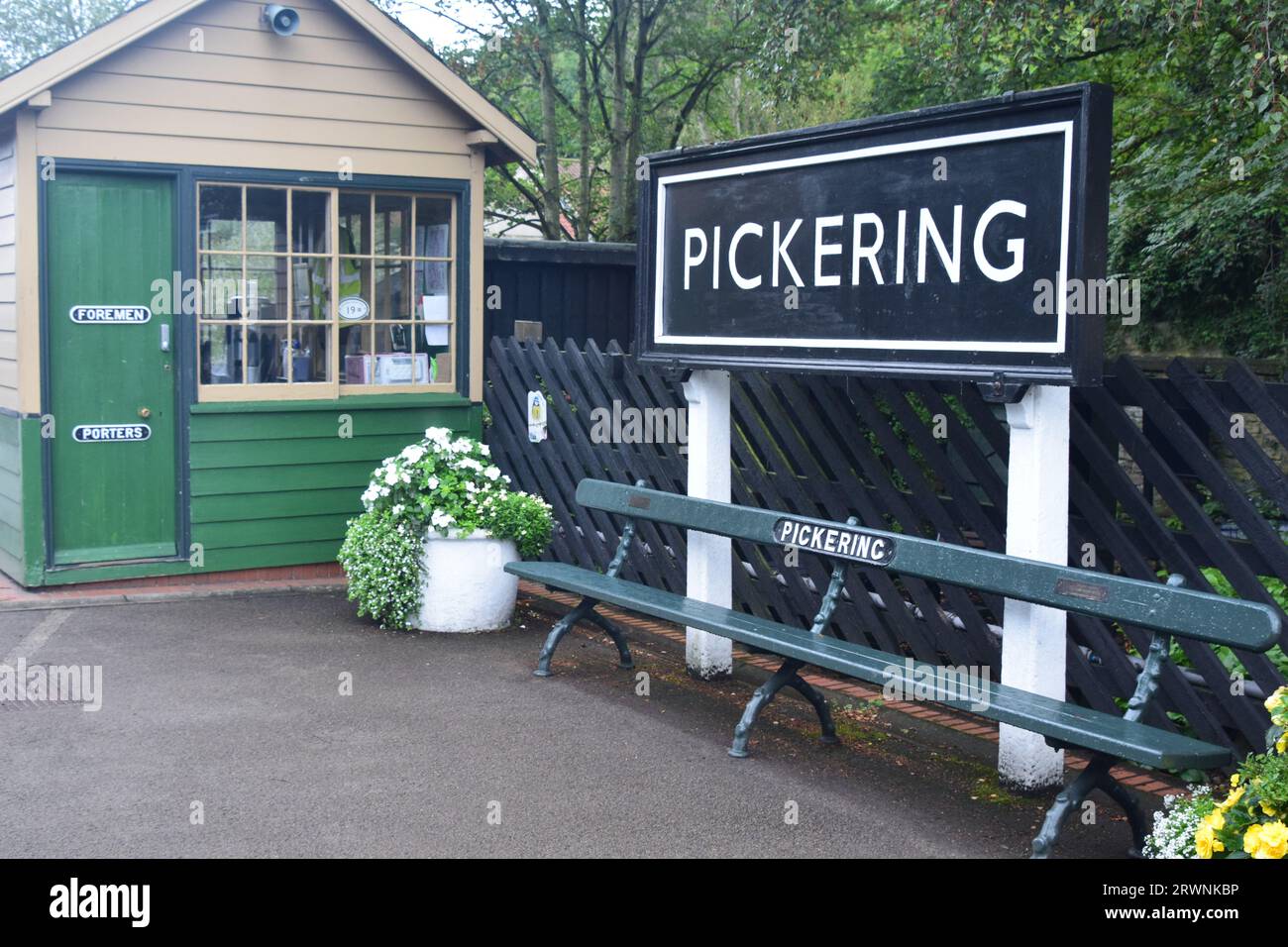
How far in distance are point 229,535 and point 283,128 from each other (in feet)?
9.01

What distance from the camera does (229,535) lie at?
9430mm

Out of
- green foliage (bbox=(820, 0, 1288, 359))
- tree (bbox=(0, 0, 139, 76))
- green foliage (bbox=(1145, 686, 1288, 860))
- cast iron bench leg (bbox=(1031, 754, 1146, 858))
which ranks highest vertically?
tree (bbox=(0, 0, 139, 76))

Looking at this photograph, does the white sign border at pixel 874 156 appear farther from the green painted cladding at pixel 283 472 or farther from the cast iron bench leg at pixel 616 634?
the green painted cladding at pixel 283 472

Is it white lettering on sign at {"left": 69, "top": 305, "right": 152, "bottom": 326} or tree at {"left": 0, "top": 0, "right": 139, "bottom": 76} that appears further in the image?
tree at {"left": 0, "top": 0, "right": 139, "bottom": 76}

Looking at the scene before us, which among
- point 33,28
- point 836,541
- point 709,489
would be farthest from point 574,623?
point 33,28

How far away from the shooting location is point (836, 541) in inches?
241

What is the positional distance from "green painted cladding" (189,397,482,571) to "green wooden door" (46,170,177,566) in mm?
262

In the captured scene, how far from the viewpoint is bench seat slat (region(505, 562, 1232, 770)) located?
4.43 m

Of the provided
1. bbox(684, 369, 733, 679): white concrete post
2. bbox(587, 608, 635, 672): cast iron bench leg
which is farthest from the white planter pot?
bbox(684, 369, 733, 679): white concrete post

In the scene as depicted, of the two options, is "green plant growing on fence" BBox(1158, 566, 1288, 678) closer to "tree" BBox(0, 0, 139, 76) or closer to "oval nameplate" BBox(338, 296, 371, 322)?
"oval nameplate" BBox(338, 296, 371, 322)

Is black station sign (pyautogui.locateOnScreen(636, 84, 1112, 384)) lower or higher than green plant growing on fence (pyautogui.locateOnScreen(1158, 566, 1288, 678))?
higher

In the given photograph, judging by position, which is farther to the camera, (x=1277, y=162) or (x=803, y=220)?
(x=1277, y=162)

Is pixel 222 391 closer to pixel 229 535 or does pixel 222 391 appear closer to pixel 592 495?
pixel 229 535
